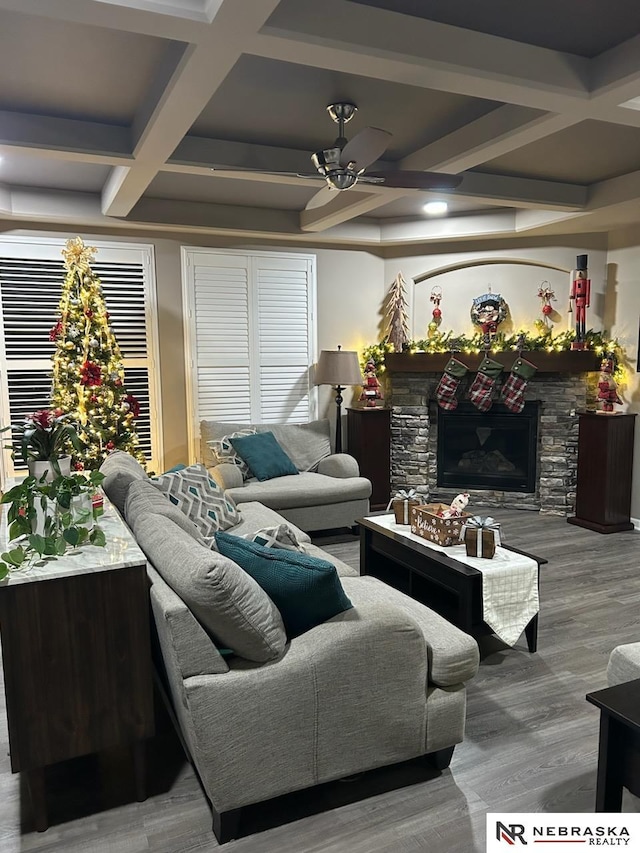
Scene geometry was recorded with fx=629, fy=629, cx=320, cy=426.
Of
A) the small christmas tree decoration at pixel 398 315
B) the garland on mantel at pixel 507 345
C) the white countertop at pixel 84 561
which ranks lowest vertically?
the white countertop at pixel 84 561

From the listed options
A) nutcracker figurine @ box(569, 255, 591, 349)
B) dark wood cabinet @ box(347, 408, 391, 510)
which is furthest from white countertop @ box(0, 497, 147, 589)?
nutcracker figurine @ box(569, 255, 591, 349)

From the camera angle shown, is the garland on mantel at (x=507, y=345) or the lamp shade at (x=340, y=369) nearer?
the garland on mantel at (x=507, y=345)

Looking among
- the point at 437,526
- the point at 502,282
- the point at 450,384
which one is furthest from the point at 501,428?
the point at 437,526

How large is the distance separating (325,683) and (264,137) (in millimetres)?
3209

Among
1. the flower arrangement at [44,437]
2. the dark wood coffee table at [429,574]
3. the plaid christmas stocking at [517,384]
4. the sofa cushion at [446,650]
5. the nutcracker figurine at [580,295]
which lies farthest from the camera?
the plaid christmas stocking at [517,384]

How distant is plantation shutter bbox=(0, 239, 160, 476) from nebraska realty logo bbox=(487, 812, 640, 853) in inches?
190

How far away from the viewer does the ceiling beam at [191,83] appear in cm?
213

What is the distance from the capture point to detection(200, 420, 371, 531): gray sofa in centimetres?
499

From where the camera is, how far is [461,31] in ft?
→ 8.39

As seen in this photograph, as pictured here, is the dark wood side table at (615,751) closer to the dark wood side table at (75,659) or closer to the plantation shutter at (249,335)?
the dark wood side table at (75,659)

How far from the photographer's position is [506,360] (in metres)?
6.04

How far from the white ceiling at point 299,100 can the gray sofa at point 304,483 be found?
193cm

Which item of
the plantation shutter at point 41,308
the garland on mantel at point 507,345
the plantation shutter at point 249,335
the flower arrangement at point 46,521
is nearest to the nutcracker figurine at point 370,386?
the garland on mantel at point 507,345

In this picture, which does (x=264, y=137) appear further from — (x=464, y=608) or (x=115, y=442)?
(x=464, y=608)
